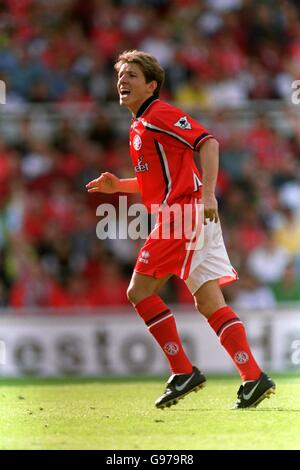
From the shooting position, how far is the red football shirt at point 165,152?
17.6 ft

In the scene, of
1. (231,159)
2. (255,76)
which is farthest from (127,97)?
(255,76)

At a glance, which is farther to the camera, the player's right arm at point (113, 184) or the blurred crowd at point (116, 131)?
the blurred crowd at point (116, 131)

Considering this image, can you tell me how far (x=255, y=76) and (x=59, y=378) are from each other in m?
5.17

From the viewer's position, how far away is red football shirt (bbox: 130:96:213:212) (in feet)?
17.6

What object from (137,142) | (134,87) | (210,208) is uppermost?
(134,87)

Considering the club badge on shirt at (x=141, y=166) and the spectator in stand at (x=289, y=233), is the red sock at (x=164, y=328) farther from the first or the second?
the spectator in stand at (x=289, y=233)

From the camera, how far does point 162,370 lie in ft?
29.3

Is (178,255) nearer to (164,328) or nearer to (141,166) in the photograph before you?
(164,328)

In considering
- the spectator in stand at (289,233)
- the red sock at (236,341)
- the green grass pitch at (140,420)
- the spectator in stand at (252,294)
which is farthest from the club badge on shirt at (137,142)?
the spectator in stand at (289,233)

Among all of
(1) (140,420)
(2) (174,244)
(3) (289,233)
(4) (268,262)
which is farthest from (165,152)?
(3) (289,233)

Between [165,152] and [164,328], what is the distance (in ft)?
3.13

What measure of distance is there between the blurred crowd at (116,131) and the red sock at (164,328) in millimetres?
4376

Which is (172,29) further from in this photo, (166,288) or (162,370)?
(162,370)

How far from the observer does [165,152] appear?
546cm
